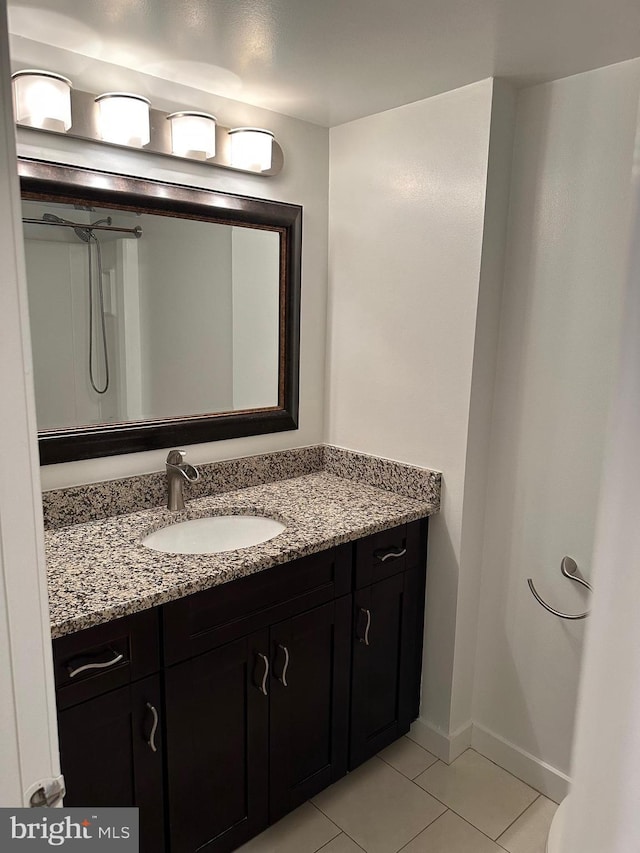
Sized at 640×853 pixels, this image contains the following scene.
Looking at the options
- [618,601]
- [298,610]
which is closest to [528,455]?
[298,610]

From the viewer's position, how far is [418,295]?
2123 mm

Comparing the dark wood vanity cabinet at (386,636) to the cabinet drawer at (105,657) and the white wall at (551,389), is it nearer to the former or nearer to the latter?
the white wall at (551,389)

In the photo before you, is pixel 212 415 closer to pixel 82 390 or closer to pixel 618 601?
pixel 82 390

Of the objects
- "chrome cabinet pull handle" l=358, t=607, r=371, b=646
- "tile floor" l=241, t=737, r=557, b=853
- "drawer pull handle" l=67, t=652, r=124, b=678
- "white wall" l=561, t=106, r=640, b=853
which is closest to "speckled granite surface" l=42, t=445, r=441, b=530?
"chrome cabinet pull handle" l=358, t=607, r=371, b=646

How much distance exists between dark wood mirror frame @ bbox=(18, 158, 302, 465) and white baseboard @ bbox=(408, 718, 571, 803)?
1.24 metres

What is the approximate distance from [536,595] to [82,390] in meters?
1.51

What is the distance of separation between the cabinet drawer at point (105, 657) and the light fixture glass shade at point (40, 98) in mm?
1274

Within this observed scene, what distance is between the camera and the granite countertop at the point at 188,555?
1.40 metres

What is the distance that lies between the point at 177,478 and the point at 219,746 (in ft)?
2.56

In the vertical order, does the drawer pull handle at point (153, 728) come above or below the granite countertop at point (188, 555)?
below

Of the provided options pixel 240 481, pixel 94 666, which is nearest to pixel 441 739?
pixel 240 481

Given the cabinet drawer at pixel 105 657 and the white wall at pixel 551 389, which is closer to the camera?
the cabinet drawer at pixel 105 657

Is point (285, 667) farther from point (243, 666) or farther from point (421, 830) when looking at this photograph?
point (421, 830)

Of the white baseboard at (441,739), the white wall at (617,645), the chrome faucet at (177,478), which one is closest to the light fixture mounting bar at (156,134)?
the chrome faucet at (177,478)
